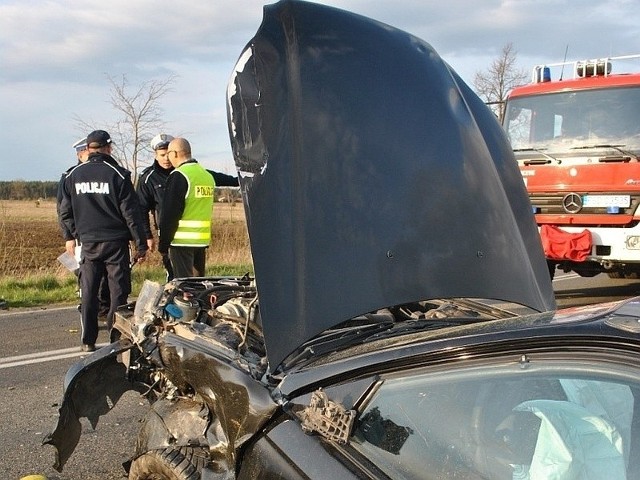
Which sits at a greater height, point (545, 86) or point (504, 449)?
point (545, 86)

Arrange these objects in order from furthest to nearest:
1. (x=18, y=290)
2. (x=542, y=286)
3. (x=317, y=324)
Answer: (x=18, y=290) < (x=542, y=286) < (x=317, y=324)

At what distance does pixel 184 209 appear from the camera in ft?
21.2

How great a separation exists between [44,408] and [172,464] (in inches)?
101

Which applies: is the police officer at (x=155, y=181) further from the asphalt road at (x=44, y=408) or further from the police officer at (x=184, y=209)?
the asphalt road at (x=44, y=408)

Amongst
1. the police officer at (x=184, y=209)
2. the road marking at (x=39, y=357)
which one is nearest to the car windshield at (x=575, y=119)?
the police officer at (x=184, y=209)

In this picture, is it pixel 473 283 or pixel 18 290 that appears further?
pixel 18 290

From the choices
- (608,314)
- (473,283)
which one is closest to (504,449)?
(608,314)

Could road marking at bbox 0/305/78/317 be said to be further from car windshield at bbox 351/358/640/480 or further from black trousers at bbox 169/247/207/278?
car windshield at bbox 351/358/640/480

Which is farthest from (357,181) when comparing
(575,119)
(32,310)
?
(32,310)

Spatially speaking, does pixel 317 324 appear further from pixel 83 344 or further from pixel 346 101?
pixel 83 344

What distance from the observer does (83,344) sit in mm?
6055

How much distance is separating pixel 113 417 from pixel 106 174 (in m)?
2.41

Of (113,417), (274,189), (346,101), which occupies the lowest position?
(113,417)

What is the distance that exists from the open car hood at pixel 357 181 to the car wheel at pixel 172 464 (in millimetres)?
489
